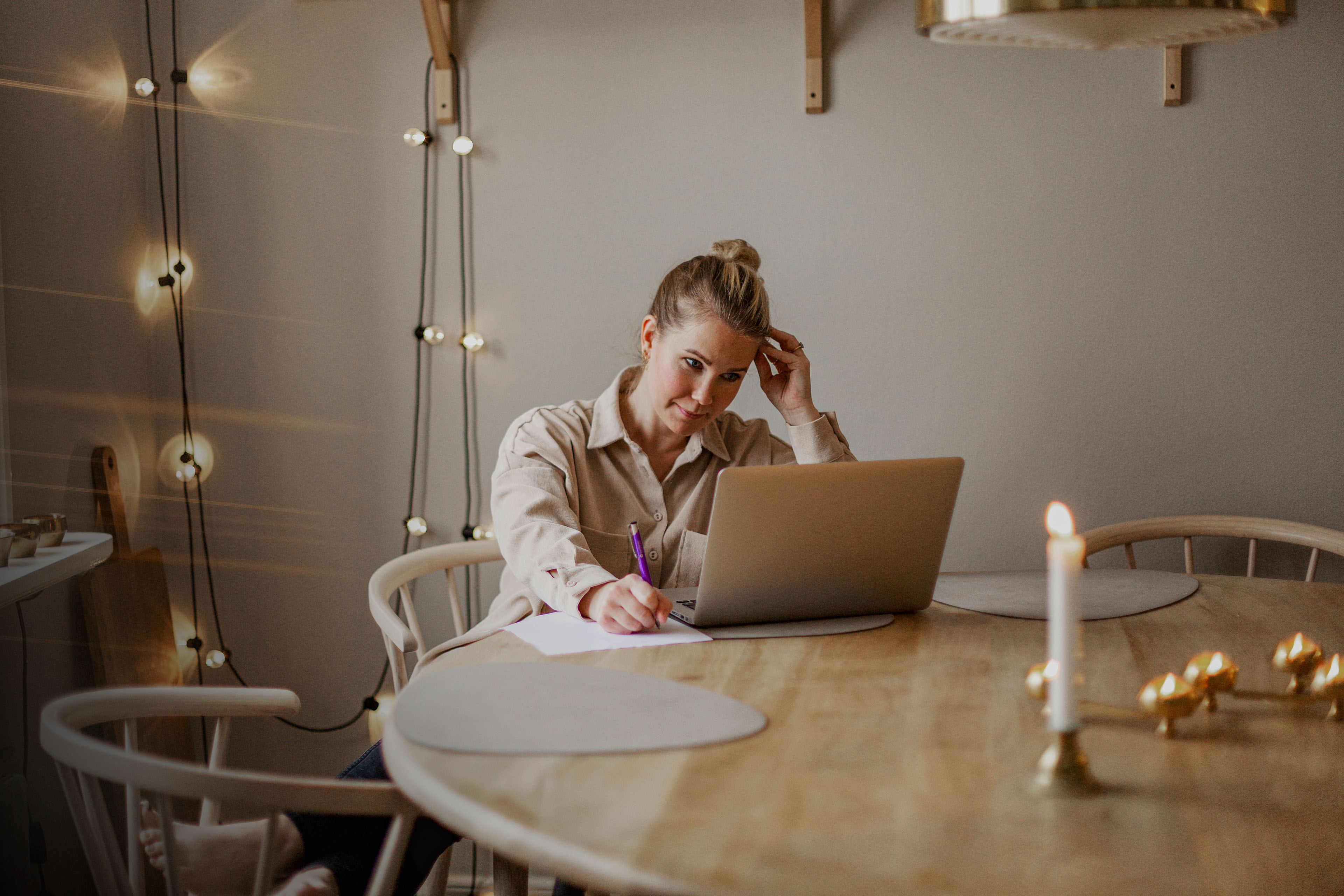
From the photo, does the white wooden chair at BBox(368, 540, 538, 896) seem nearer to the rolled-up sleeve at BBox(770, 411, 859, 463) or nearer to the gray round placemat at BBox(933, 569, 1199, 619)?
the rolled-up sleeve at BBox(770, 411, 859, 463)

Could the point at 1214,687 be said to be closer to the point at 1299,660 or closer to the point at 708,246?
the point at 1299,660

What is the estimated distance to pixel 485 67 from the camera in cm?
225

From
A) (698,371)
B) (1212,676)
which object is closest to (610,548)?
(698,371)

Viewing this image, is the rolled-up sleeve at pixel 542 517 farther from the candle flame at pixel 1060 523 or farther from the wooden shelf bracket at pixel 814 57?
the wooden shelf bracket at pixel 814 57

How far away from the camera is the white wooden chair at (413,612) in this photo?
126 centimetres

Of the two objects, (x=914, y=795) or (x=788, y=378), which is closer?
(x=914, y=795)

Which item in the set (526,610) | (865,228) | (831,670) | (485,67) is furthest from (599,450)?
(485,67)

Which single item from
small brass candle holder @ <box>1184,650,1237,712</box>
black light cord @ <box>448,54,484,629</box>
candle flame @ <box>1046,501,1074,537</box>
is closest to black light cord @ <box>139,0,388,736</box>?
black light cord @ <box>448,54,484,629</box>

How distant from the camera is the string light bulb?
2236 millimetres

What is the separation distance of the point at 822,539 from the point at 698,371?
0.46m

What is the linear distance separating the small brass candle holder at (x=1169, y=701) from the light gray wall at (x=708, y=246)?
4.09 ft

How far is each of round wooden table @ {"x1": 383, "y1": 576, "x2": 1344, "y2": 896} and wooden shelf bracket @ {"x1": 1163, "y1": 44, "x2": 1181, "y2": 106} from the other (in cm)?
129

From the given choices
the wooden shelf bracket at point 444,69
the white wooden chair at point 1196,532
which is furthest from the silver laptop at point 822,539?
the wooden shelf bracket at point 444,69

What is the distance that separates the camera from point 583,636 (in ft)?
4.40
